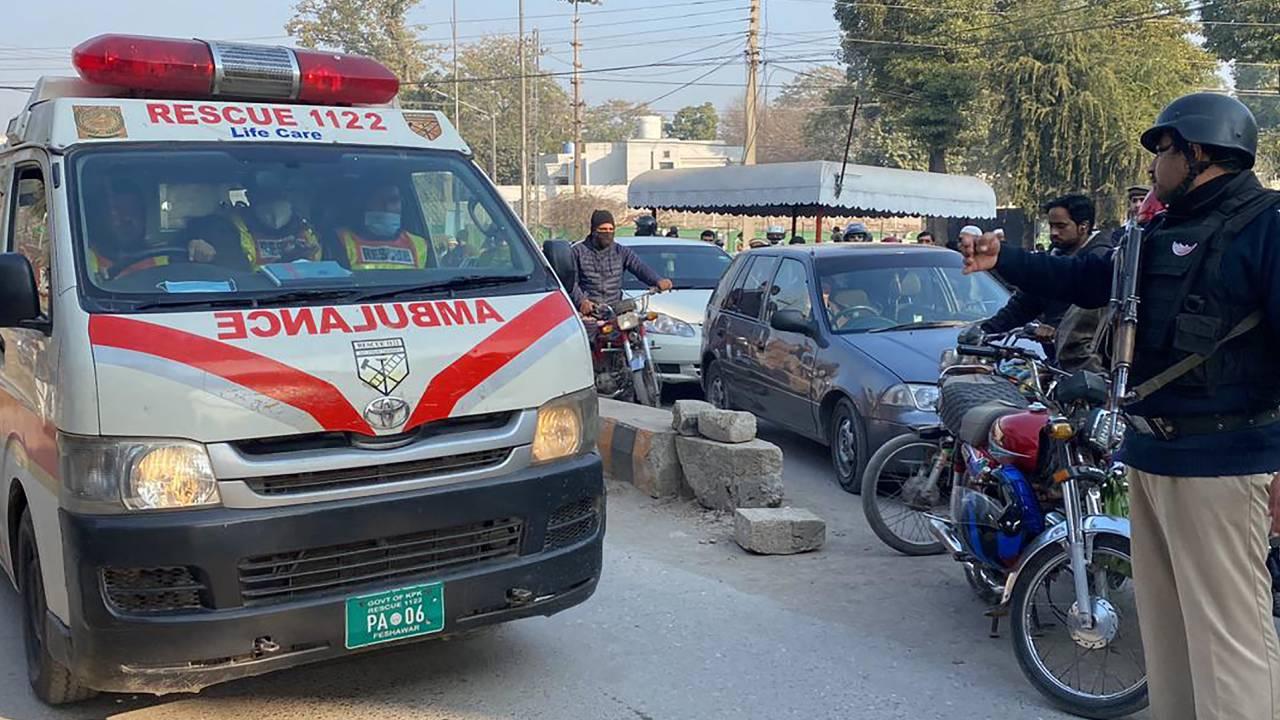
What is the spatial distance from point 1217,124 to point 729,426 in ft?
13.1

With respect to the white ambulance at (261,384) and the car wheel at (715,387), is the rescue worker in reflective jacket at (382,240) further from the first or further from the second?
the car wheel at (715,387)

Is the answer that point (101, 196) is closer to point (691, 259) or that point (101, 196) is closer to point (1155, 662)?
point (1155, 662)

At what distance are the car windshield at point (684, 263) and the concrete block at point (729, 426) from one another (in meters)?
5.81

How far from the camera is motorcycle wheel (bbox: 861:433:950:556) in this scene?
20.4 feet

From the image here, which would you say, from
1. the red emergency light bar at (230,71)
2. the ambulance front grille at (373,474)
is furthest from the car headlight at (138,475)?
the red emergency light bar at (230,71)

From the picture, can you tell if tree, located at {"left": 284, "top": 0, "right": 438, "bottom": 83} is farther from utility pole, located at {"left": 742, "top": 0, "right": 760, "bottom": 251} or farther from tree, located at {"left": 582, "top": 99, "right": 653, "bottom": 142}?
tree, located at {"left": 582, "top": 99, "right": 653, "bottom": 142}

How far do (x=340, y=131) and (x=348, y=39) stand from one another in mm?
51912

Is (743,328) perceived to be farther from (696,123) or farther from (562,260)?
(696,123)

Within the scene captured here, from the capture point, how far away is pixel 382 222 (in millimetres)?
4762

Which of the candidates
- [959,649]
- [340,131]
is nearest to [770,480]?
[959,649]

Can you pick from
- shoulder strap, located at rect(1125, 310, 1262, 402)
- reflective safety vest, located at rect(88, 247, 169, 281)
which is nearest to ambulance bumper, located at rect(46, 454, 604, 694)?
reflective safety vest, located at rect(88, 247, 169, 281)

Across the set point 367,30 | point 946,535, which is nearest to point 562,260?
point 946,535

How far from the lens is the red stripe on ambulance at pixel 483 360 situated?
3975 mm

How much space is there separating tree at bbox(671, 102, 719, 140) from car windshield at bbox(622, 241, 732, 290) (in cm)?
9347
